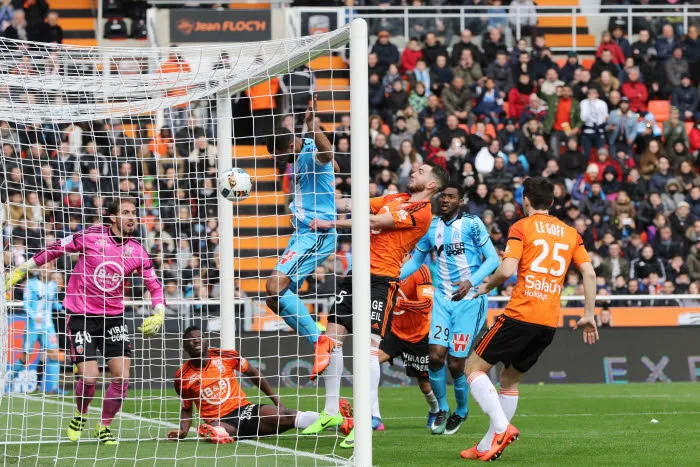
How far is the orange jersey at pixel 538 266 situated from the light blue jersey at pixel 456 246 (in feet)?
7.40

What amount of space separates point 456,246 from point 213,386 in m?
2.82

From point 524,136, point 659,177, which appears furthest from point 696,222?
point 524,136

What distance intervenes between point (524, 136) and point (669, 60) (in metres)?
4.15

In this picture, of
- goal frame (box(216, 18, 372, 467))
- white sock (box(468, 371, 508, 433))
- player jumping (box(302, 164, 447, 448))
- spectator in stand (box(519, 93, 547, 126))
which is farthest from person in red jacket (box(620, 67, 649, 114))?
goal frame (box(216, 18, 372, 467))

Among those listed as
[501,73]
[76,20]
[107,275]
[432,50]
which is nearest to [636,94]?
[501,73]

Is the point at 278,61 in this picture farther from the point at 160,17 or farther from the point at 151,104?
the point at 160,17

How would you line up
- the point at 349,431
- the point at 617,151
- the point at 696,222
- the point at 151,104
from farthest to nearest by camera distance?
the point at 617,151 → the point at 696,222 → the point at 151,104 → the point at 349,431

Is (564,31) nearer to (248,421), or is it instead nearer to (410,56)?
(410,56)

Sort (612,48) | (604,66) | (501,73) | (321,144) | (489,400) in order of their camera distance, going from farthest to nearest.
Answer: (612,48) < (604,66) < (501,73) < (321,144) < (489,400)

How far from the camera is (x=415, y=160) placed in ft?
67.4

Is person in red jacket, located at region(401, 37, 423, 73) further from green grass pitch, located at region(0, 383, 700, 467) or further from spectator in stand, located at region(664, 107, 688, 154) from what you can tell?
green grass pitch, located at region(0, 383, 700, 467)

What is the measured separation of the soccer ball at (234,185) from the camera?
921 cm

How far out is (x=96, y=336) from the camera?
10.0m

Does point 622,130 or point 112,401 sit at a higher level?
point 622,130
